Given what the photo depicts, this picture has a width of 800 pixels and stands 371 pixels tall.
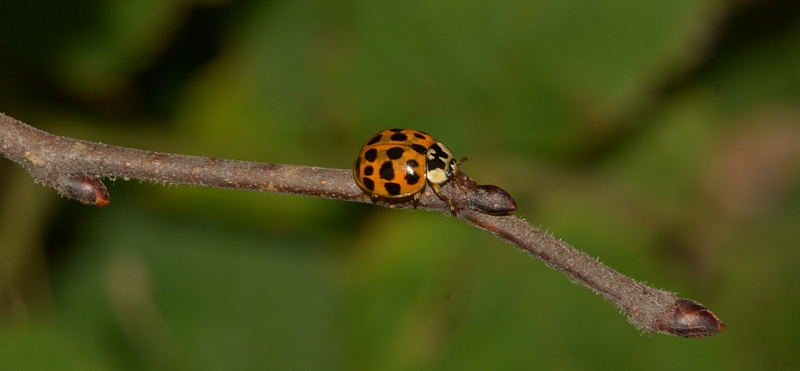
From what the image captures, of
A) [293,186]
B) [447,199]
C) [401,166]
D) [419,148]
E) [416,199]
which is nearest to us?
[293,186]

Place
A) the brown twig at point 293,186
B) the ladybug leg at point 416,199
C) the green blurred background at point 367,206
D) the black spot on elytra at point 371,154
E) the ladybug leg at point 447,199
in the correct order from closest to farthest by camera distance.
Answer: the brown twig at point 293,186
the ladybug leg at point 447,199
the ladybug leg at point 416,199
the black spot on elytra at point 371,154
the green blurred background at point 367,206

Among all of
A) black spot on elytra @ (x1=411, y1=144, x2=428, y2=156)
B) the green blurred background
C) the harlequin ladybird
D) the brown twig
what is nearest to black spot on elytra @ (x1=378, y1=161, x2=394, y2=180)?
the harlequin ladybird

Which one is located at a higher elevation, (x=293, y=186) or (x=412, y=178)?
(x=412, y=178)

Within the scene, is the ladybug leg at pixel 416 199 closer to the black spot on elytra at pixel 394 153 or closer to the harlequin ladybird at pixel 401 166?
the harlequin ladybird at pixel 401 166

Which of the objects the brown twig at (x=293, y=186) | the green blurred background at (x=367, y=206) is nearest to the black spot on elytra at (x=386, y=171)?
the brown twig at (x=293, y=186)

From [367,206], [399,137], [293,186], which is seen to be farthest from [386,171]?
[367,206]

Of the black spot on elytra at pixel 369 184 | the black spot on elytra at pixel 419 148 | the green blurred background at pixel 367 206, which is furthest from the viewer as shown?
the green blurred background at pixel 367 206

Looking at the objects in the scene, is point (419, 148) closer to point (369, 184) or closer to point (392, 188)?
point (392, 188)
